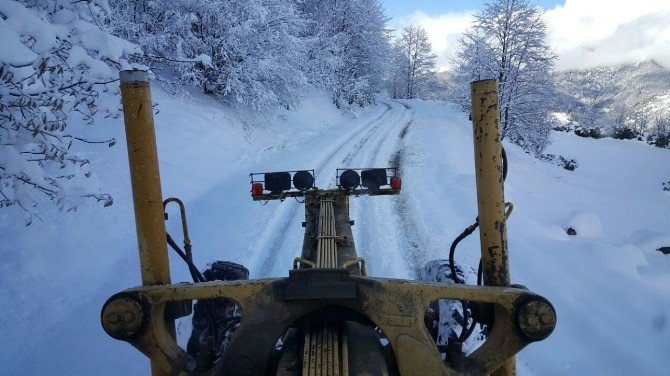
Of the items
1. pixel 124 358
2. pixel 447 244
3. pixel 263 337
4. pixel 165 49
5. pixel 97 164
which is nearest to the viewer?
pixel 263 337

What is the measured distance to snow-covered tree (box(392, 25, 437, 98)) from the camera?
56.2 meters

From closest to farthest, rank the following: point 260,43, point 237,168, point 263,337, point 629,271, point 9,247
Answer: point 263,337
point 9,247
point 629,271
point 237,168
point 260,43

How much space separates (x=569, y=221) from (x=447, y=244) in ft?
12.9

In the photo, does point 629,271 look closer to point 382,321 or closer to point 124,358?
point 382,321

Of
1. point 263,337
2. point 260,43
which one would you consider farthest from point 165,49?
point 263,337

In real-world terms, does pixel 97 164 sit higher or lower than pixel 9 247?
higher

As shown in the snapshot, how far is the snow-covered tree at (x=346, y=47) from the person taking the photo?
26933 mm

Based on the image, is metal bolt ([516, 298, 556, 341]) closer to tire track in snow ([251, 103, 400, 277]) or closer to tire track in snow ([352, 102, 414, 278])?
tire track in snow ([352, 102, 414, 278])

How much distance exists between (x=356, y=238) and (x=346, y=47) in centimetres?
2944

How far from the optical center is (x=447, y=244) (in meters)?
7.24

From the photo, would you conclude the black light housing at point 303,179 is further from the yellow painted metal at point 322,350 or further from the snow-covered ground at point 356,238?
the yellow painted metal at point 322,350

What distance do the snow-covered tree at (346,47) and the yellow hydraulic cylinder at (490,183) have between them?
73.6ft

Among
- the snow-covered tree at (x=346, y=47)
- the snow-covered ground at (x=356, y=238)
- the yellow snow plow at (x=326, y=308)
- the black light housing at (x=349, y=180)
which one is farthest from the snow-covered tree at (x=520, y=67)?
the yellow snow plow at (x=326, y=308)

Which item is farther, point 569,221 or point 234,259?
point 569,221
